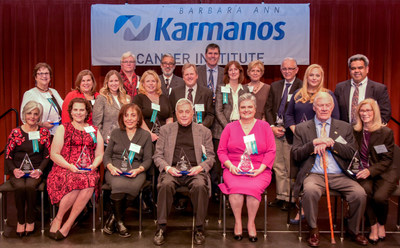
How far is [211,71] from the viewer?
482cm

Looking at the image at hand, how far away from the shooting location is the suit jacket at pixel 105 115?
164 inches

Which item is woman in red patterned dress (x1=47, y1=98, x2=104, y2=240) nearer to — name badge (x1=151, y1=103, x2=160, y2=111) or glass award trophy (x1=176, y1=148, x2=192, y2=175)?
name badge (x1=151, y1=103, x2=160, y2=111)

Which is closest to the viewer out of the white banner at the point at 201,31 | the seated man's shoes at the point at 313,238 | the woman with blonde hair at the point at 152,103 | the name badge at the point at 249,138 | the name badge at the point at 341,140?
the seated man's shoes at the point at 313,238

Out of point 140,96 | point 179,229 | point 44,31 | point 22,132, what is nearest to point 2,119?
point 44,31

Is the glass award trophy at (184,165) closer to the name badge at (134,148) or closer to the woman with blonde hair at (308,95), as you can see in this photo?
the name badge at (134,148)

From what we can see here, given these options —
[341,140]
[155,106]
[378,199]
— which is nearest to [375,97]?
[341,140]

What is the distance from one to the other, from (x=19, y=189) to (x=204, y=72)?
2491mm

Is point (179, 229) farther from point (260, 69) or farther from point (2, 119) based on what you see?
point (2, 119)

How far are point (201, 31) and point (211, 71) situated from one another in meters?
0.98

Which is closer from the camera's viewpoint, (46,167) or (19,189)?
(19,189)

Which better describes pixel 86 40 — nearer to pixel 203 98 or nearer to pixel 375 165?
pixel 203 98

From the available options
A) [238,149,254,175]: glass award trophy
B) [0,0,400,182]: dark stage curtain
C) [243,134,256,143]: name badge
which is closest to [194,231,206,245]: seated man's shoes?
[238,149,254,175]: glass award trophy

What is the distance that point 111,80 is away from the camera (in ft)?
13.9

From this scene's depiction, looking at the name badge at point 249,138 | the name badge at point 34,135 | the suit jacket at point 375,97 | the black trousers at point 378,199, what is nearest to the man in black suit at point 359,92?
the suit jacket at point 375,97
